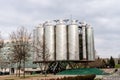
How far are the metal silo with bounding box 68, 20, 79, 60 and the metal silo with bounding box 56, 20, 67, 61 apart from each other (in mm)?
1697

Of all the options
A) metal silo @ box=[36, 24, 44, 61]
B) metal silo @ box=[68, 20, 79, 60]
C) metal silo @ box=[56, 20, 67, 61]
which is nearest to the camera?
metal silo @ box=[36, 24, 44, 61]

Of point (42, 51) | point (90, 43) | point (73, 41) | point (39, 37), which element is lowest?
point (42, 51)

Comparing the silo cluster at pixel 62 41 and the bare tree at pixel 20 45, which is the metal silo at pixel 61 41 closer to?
the silo cluster at pixel 62 41

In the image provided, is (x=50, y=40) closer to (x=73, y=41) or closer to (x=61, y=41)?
(x=61, y=41)

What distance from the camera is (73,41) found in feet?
314

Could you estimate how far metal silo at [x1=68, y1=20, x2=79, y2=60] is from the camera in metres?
95.5

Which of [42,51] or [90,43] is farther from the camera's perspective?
[90,43]

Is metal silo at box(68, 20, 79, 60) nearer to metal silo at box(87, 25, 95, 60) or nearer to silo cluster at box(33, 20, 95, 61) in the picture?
silo cluster at box(33, 20, 95, 61)

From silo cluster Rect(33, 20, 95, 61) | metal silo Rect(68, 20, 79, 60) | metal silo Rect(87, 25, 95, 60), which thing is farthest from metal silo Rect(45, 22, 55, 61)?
metal silo Rect(87, 25, 95, 60)

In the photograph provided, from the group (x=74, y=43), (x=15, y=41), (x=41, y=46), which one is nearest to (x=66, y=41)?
(x=74, y=43)

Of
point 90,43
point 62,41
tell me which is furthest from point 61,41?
point 90,43

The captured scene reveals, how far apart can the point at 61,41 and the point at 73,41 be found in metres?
4.03

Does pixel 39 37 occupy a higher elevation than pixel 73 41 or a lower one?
higher

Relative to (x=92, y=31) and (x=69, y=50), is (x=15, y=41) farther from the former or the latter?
(x=92, y=31)
